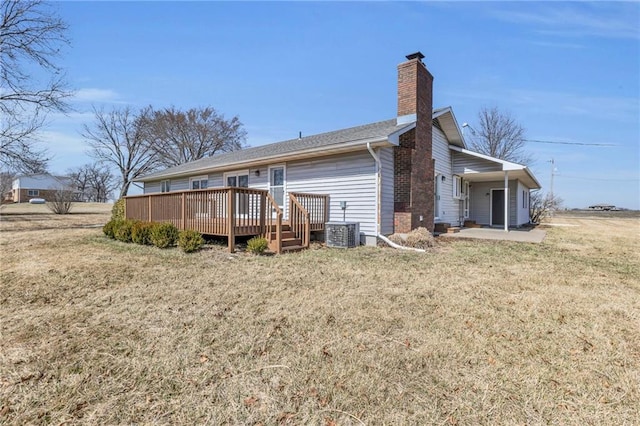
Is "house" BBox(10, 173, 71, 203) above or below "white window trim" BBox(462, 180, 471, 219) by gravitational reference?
above

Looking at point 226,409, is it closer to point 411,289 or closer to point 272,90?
point 411,289

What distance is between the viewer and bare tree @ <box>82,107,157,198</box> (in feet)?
107

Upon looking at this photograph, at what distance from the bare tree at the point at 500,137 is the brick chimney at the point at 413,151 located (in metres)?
22.1

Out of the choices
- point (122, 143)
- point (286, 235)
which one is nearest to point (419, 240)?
point (286, 235)

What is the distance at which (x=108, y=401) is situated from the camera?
6.97 feet

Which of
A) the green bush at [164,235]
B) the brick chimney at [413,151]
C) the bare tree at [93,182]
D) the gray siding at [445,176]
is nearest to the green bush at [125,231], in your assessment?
the green bush at [164,235]

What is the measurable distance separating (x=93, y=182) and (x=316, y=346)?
59692 mm

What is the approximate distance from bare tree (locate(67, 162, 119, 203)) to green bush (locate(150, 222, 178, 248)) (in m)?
48.5

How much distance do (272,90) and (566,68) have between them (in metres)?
13.3

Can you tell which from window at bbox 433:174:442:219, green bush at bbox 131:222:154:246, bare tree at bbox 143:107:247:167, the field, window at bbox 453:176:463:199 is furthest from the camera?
bare tree at bbox 143:107:247:167

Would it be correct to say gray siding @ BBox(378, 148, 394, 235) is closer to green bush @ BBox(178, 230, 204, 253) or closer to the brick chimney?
the brick chimney

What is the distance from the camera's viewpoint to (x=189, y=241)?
24.5 feet

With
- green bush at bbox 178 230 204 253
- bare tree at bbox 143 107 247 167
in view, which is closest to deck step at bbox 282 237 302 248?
green bush at bbox 178 230 204 253

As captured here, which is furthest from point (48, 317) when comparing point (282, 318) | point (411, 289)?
point (411, 289)
